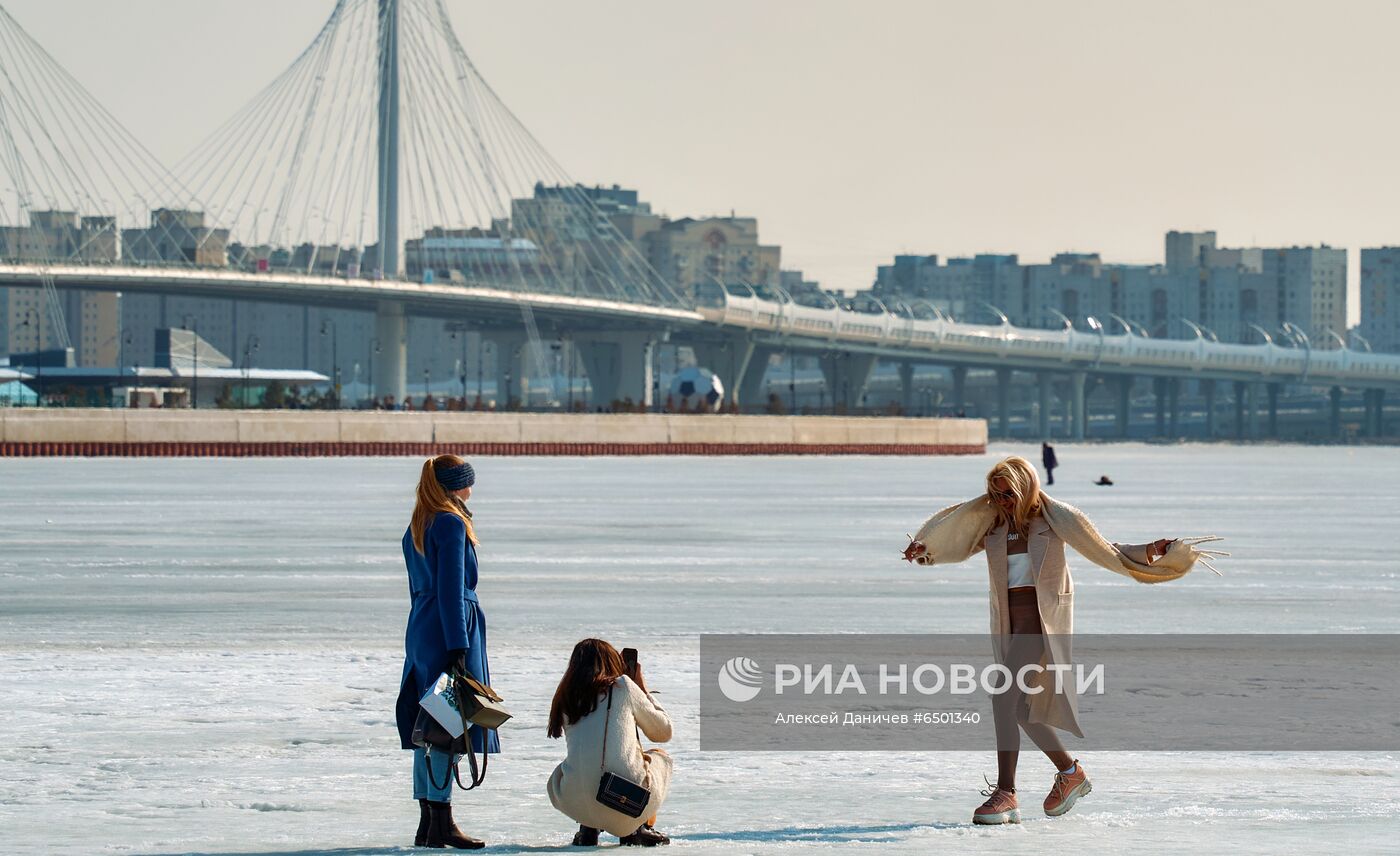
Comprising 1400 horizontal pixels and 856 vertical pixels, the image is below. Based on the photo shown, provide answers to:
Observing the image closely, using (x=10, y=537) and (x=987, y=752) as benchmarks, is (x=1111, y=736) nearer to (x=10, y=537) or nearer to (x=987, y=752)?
(x=987, y=752)

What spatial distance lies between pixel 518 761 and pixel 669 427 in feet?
276

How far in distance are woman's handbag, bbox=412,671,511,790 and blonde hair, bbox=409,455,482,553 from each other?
56cm

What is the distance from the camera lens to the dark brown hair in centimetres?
901

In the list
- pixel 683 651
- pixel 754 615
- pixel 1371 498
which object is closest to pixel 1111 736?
pixel 683 651

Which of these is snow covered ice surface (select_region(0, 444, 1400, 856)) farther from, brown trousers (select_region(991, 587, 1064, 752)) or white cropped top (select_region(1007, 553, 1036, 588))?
white cropped top (select_region(1007, 553, 1036, 588))

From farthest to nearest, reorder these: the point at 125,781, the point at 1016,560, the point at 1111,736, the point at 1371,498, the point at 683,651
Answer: the point at 1371,498, the point at 683,651, the point at 1111,736, the point at 125,781, the point at 1016,560

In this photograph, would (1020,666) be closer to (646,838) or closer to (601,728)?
(646,838)

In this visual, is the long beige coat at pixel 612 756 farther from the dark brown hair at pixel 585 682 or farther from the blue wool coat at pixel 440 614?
the blue wool coat at pixel 440 614

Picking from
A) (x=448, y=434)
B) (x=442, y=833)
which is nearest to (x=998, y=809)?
(x=442, y=833)

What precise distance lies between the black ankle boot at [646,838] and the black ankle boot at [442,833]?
62 cm

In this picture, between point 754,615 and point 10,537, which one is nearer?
point 754,615

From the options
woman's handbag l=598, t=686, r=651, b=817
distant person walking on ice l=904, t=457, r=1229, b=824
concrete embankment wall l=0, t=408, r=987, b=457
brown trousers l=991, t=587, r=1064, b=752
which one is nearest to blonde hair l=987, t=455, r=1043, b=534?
distant person walking on ice l=904, t=457, r=1229, b=824

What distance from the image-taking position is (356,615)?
18594 mm

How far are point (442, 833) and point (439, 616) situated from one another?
2.99 feet
